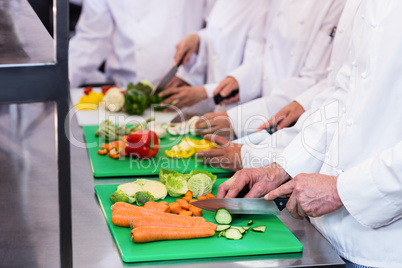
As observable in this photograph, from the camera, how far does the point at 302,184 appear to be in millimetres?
1495

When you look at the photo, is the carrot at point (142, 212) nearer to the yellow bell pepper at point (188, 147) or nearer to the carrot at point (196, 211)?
the carrot at point (196, 211)

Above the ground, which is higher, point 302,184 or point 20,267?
A: point 302,184

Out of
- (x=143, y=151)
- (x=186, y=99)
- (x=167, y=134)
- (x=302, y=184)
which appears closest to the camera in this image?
(x=302, y=184)

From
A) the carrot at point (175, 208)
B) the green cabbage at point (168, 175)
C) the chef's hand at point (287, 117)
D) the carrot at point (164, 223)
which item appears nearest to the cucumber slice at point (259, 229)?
the carrot at point (164, 223)

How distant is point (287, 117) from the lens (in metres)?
2.25

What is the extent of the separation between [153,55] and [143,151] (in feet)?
4.58

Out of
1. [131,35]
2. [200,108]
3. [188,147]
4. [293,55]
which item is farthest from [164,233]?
[131,35]

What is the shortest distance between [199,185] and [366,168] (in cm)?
53

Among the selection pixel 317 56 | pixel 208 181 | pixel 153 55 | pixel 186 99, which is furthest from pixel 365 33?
pixel 153 55

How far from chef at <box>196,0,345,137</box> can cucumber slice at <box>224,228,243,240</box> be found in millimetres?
905

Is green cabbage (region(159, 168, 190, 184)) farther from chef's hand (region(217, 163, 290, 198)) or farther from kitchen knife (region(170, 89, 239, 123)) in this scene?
kitchen knife (region(170, 89, 239, 123))

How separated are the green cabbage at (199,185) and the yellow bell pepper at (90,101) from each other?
3.63ft

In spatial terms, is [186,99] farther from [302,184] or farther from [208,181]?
[302,184]

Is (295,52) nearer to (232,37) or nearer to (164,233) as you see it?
(232,37)
